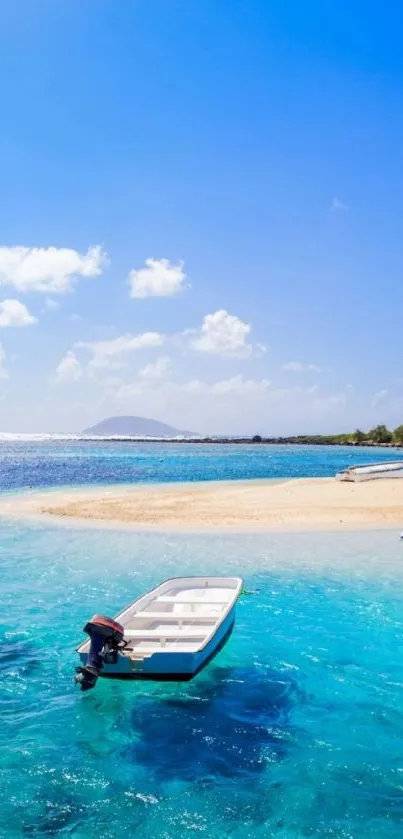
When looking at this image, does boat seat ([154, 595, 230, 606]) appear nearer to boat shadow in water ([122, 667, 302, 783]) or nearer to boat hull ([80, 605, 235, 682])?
boat shadow in water ([122, 667, 302, 783])

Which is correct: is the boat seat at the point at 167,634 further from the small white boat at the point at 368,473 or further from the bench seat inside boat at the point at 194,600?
the small white boat at the point at 368,473

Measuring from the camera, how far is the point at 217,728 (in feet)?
38.2

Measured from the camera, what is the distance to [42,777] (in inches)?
402

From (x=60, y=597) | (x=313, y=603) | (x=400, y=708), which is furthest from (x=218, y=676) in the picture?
(x=60, y=597)

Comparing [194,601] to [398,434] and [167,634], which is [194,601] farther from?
[398,434]

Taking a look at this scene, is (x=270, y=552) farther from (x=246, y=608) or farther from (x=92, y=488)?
(x=92, y=488)

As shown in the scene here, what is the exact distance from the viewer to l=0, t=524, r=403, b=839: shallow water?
9.18 meters

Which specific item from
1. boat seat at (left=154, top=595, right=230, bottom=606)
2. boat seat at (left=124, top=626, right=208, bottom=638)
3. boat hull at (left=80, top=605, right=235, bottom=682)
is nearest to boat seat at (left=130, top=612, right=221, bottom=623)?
boat seat at (left=154, top=595, right=230, bottom=606)

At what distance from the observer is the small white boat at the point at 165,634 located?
12008 mm

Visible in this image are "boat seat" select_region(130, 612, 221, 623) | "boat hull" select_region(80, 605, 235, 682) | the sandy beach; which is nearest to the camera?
"boat hull" select_region(80, 605, 235, 682)

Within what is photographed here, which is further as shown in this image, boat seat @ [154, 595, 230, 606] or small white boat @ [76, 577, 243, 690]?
boat seat @ [154, 595, 230, 606]

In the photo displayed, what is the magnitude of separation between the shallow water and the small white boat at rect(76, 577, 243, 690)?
919mm

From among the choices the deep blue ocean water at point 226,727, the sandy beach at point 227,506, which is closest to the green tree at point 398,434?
the sandy beach at point 227,506

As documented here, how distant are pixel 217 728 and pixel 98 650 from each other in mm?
2701
